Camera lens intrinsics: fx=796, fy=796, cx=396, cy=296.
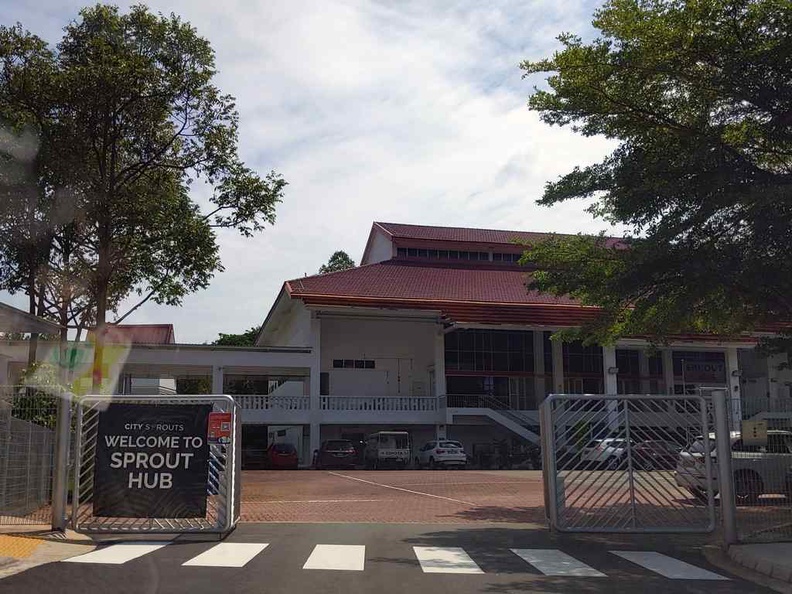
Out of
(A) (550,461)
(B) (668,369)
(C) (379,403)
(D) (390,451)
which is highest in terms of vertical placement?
(B) (668,369)

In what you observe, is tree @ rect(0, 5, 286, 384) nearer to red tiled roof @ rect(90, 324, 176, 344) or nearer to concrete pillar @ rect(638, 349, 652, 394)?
concrete pillar @ rect(638, 349, 652, 394)

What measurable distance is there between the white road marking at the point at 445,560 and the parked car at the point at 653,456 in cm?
328

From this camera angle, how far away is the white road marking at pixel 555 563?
29.7 ft

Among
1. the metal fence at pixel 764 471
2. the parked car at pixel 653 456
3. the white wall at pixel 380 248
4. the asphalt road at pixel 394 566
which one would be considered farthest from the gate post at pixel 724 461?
the white wall at pixel 380 248

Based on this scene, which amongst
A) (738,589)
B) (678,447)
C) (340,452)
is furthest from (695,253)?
(340,452)

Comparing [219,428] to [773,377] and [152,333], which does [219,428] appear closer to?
[773,377]

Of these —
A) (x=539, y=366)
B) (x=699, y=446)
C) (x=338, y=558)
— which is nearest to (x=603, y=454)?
(x=699, y=446)

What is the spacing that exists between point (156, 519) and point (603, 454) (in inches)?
266

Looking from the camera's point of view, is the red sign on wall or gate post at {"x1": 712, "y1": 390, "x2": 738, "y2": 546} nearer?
gate post at {"x1": 712, "y1": 390, "x2": 738, "y2": 546}

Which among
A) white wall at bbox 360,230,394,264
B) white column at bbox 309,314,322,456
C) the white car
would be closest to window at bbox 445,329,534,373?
white wall at bbox 360,230,394,264

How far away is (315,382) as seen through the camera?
38906 mm

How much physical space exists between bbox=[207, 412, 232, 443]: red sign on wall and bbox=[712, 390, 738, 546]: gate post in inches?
278

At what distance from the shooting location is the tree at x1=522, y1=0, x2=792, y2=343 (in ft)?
46.1

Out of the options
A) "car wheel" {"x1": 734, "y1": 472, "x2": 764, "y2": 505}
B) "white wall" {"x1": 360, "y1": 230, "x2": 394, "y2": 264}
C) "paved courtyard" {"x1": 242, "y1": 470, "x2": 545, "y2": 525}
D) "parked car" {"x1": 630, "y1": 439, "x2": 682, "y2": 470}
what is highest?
"white wall" {"x1": 360, "y1": 230, "x2": 394, "y2": 264}
